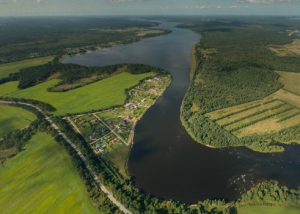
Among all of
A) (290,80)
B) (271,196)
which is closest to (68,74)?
(271,196)

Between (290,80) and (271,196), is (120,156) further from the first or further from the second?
(290,80)

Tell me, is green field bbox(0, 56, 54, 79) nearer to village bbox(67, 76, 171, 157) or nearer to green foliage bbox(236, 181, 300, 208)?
village bbox(67, 76, 171, 157)

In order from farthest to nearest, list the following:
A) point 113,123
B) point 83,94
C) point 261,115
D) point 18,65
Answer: point 18,65
point 83,94
point 261,115
point 113,123

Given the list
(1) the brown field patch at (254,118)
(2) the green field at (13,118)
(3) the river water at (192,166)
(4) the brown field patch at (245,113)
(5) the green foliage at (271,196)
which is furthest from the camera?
(4) the brown field patch at (245,113)

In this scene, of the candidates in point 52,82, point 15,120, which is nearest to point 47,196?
point 15,120

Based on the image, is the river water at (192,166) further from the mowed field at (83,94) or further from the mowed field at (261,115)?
the mowed field at (83,94)

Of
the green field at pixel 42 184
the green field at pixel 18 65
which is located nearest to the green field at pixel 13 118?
the green field at pixel 42 184
